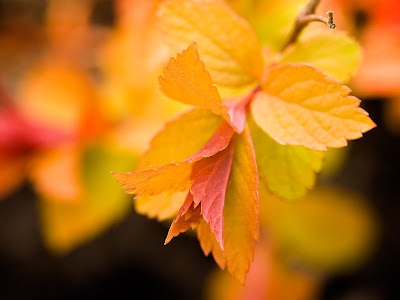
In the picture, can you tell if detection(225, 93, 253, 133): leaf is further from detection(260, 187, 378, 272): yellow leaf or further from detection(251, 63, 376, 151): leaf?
detection(260, 187, 378, 272): yellow leaf

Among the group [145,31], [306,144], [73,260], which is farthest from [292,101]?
[73,260]

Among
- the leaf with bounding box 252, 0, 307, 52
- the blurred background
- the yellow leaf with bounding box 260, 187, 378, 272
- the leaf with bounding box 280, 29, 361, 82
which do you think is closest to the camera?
the leaf with bounding box 280, 29, 361, 82

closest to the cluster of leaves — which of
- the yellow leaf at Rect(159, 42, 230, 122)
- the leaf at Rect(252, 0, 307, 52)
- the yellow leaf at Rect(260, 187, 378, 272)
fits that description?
the yellow leaf at Rect(159, 42, 230, 122)

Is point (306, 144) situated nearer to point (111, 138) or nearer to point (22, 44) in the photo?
point (111, 138)

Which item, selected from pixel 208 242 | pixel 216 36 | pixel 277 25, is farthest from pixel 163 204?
pixel 277 25

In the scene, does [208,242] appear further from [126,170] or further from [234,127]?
[126,170]

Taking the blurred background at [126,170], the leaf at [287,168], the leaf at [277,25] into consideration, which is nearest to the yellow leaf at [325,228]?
the blurred background at [126,170]

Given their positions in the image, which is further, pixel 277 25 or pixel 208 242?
pixel 277 25
